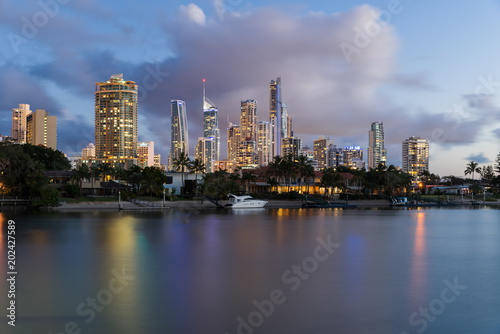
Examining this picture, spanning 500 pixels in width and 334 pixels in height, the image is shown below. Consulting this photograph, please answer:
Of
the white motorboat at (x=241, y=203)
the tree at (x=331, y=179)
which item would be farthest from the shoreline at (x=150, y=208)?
the tree at (x=331, y=179)

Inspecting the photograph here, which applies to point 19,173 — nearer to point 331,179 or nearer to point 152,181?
point 152,181

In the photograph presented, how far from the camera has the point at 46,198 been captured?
3039 inches

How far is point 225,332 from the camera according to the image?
15.8 meters

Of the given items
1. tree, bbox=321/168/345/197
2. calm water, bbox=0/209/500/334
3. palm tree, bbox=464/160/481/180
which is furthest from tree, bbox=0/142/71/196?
palm tree, bbox=464/160/481/180

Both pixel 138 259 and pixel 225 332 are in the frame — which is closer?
pixel 225 332

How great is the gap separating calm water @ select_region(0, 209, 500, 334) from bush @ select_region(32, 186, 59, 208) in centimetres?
3597

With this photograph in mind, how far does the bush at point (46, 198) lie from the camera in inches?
3024

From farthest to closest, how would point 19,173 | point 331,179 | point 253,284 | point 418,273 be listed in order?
point 331,179, point 19,173, point 418,273, point 253,284

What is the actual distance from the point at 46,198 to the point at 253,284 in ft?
213

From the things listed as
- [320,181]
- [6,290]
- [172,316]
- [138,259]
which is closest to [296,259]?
[138,259]

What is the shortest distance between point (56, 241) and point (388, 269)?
27685mm

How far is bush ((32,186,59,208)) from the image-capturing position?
76812 millimetres

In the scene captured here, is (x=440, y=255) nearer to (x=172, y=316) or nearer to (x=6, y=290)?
(x=172, y=316)

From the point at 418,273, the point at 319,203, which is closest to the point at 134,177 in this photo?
the point at 319,203
